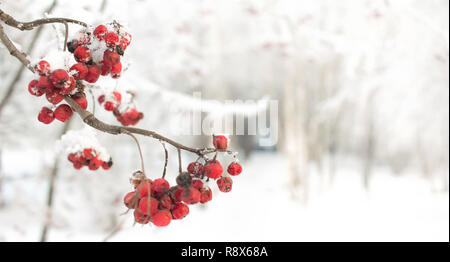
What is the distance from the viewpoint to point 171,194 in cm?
45

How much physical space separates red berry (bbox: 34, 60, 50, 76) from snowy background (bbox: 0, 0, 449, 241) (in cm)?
35

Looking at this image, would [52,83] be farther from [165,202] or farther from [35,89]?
[165,202]

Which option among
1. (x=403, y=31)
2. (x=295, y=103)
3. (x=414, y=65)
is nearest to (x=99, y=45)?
(x=414, y=65)

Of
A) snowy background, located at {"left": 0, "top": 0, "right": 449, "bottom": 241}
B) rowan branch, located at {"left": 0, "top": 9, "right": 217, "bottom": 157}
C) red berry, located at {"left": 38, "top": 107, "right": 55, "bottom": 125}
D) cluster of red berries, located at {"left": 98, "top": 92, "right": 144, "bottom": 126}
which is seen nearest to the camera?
rowan branch, located at {"left": 0, "top": 9, "right": 217, "bottom": 157}

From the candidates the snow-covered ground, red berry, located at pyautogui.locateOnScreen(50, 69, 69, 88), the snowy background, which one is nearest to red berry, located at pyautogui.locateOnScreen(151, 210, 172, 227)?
red berry, located at pyautogui.locateOnScreen(50, 69, 69, 88)

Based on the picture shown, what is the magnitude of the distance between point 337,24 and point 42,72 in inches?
133

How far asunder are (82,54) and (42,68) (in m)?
0.06

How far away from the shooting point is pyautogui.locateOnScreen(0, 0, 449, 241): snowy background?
185 cm

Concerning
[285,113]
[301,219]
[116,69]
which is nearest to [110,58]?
[116,69]

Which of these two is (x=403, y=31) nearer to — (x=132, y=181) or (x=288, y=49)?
(x=288, y=49)

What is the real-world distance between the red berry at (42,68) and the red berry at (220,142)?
9.8 inches

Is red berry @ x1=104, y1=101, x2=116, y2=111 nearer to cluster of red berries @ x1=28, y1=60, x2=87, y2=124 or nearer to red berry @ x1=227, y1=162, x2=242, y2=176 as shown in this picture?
cluster of red berries @ x1=28, y1=60, x2=87, y2=124

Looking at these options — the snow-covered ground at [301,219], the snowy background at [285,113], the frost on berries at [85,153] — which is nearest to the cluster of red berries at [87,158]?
the frost on berries at [85,153]

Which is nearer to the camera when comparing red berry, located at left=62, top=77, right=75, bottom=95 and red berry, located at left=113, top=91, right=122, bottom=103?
red berry, located at left=62, top=77, right=75, bottom=95
